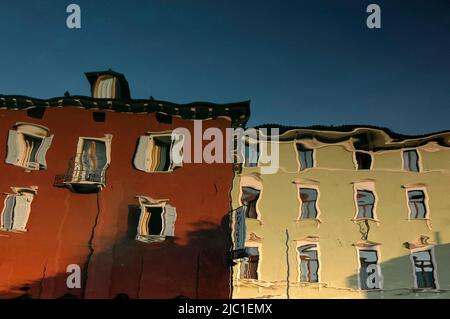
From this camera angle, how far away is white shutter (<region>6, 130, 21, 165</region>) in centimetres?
1894

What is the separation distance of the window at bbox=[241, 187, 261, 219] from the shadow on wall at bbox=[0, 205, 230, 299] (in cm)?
308

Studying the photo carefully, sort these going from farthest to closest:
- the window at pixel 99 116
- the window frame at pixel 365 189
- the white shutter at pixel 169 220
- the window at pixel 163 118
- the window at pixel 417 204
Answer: the window at pixel 417 204
the window frame at pixel 365 189
the window at pixel 163 118
the window at pixel 99 116
the white shutter at pixel 169 220

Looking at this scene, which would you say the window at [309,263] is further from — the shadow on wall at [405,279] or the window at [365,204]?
the window at [365,204]

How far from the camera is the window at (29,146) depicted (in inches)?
744

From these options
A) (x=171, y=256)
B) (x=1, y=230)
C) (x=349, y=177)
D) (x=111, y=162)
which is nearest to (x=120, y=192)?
(x=111, y=162)

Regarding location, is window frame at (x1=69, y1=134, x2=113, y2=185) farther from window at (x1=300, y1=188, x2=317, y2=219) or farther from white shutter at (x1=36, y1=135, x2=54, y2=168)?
window at (x1=300, y1=188, x2=317, y2=219)

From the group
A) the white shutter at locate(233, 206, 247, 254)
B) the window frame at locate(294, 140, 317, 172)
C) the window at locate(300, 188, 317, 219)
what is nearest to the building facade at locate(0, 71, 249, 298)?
the white shutter at locate(233, 206, 247, 254)

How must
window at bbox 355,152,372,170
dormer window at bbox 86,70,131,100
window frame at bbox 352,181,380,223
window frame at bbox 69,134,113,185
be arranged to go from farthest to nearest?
window at bbox 355,152,372,170, dormer window at bbox 86,70,131,100, window frame at bbox 352,181,380,223, window frame at bbox 69,134,113,185

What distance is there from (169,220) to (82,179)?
363 cm

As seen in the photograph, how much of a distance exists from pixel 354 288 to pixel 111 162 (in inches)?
426

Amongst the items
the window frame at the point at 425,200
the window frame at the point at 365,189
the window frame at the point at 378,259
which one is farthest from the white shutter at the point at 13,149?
the window frame at the point at 425,200

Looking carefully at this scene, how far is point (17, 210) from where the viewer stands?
18047 millimetres

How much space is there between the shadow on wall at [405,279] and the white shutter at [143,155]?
9.30 m
